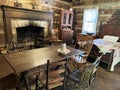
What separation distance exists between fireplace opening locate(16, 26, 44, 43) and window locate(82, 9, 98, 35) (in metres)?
2.41

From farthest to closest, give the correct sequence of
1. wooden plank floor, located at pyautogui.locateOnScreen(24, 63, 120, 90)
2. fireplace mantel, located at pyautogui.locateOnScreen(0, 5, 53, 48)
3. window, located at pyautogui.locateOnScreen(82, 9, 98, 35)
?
window, located at pyautogui.locateOnScreen(82, 9, 98, 35) < fireplace mantel, located at pyautogui.locateOnScreen(0, 5, 53, 48) < wooden plank floor, located at pyautogui.locateOnScreen(24, 63, 120, 90)

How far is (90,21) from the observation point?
5.56 meters

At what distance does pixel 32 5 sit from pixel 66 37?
91.0 inches

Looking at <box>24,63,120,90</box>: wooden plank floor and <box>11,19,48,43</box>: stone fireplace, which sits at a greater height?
<box>11,19,48,43</box>: stone fireplace

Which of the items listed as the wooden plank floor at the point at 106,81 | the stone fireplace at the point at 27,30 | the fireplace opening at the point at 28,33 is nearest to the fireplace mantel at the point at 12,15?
the stone fireplace at the point at 27,30

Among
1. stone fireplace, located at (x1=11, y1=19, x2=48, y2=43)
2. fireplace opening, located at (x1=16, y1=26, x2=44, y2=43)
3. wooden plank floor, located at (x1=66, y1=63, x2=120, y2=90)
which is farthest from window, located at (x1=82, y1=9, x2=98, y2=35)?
wooden plank floor, located at (x1=66, y1=63, x2=120, y2=90)

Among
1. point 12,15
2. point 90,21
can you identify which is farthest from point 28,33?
point 90,21

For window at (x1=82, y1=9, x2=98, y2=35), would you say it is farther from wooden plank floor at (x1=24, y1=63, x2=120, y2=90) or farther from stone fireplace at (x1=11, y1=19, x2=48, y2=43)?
wooden plank floor at (x1=24, y1=63, x2=120, y2=90)

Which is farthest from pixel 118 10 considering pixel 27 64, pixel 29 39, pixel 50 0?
pixel 27 64

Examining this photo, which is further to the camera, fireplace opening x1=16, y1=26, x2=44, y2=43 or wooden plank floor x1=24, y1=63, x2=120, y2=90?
fireplace opening x1=16, y1=26, x2=44, y2=43

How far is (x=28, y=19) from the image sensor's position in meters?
4.25

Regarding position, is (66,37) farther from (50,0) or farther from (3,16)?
(3,16)

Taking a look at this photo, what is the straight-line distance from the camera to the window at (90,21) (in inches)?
209

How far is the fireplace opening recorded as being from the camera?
4.54 metres
